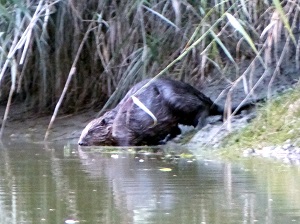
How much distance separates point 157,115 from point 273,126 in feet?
4.10

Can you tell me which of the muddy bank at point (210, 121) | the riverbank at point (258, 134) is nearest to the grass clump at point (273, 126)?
the riverbank at point (258, 134)

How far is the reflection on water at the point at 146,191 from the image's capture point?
2508 millimetres

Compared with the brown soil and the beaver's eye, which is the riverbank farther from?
the beaver's eye

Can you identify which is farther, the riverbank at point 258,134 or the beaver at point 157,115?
the beaver at point 157,115

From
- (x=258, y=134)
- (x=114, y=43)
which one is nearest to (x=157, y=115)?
(x=114, y=43)

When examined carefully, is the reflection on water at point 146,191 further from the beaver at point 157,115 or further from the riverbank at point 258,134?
the beaver at point 157,115

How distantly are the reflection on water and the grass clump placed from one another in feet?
2.08

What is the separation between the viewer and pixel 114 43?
652cm

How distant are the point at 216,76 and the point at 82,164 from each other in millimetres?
2508

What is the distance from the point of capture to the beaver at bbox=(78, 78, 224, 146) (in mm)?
5984

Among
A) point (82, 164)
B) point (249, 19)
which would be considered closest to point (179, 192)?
point (82, 164)

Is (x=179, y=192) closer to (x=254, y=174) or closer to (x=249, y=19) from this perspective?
(x=254, y=174)

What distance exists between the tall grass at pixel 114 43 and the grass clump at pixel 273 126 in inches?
17.7

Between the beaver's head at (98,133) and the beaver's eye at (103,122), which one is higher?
the beaver's eye at (103,122)
